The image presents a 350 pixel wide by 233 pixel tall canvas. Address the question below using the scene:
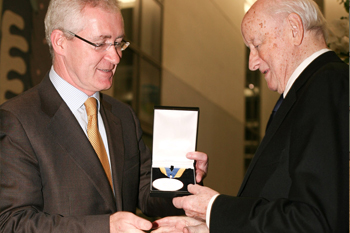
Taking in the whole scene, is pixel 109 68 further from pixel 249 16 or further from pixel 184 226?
pixel 184 226

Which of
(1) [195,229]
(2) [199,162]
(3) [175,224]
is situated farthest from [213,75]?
(1) [195,229]

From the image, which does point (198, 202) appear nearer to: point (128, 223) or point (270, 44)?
point (128, 223)

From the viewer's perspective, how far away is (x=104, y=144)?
70.7 inches

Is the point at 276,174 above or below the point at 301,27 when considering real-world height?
below

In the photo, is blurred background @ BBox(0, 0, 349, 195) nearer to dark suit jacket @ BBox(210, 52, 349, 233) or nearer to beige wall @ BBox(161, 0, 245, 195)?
beige wall @ BBox(161, 0, 245, 195)

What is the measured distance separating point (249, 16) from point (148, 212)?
3.73 feet

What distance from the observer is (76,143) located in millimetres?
1597

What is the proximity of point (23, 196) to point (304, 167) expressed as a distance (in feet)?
3.45

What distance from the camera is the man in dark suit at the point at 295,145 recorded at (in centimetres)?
112

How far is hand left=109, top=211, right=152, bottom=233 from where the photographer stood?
132 cm

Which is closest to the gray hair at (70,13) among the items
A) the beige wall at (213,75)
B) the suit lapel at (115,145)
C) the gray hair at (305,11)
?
the suit lapel at (115,145)

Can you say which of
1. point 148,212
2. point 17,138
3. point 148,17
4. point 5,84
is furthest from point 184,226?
point 148,17

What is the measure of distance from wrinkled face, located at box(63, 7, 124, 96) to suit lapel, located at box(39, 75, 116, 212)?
8.0 inches

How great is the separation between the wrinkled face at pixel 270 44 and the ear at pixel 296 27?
3cm
